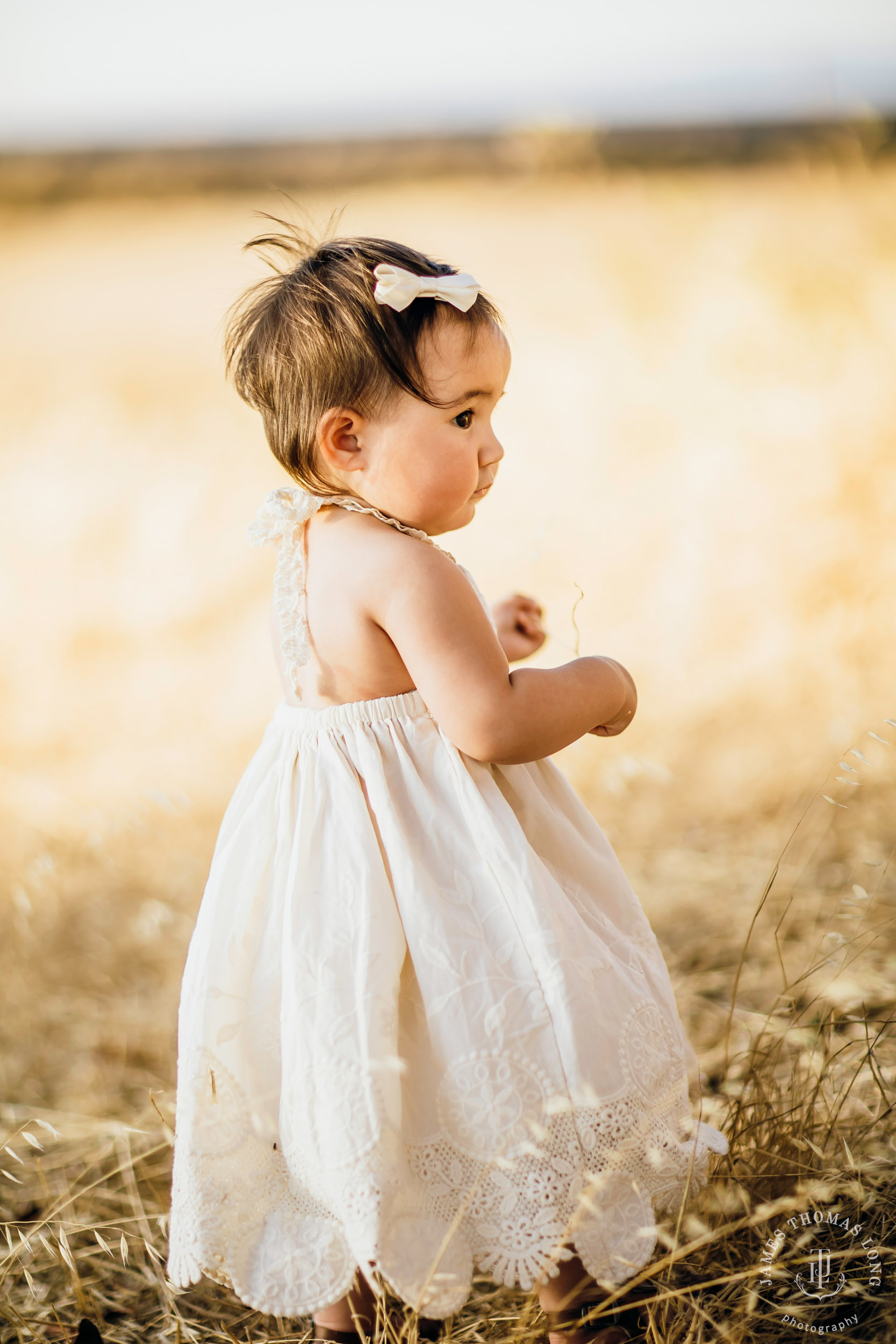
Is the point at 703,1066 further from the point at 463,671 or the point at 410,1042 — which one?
the point at 463,671

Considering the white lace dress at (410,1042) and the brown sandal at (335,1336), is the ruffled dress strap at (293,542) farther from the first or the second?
the brown sandal at (335,1336)

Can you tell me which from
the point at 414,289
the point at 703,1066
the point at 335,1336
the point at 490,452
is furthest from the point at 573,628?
the point at 335,1336

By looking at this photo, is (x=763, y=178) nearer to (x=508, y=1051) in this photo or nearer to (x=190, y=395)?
(x=190, y=395)

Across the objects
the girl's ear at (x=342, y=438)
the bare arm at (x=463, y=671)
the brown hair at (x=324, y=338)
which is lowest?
the bare arm at (x=463, y=671)

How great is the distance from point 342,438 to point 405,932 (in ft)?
1.67

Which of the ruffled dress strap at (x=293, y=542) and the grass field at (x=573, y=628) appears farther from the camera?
the grass field at (x=573, y=628)

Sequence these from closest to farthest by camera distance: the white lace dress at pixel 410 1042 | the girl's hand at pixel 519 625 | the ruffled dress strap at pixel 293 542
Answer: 1. the white lace dress at pixel 410 1042
2. the ruffled dress strap at pixel 293 542
3. the girl's hand at pixel 519 625

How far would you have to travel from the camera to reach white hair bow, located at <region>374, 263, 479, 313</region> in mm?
1017


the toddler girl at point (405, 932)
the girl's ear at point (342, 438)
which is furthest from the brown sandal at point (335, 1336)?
the girl's ear at point (342, 438)

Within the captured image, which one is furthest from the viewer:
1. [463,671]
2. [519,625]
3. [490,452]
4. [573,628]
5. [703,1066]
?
[573,628]

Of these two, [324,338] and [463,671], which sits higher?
[324,338]

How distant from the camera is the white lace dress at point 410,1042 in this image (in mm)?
958

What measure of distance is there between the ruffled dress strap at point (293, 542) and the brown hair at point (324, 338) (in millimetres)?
26

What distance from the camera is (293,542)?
3.72 ft
